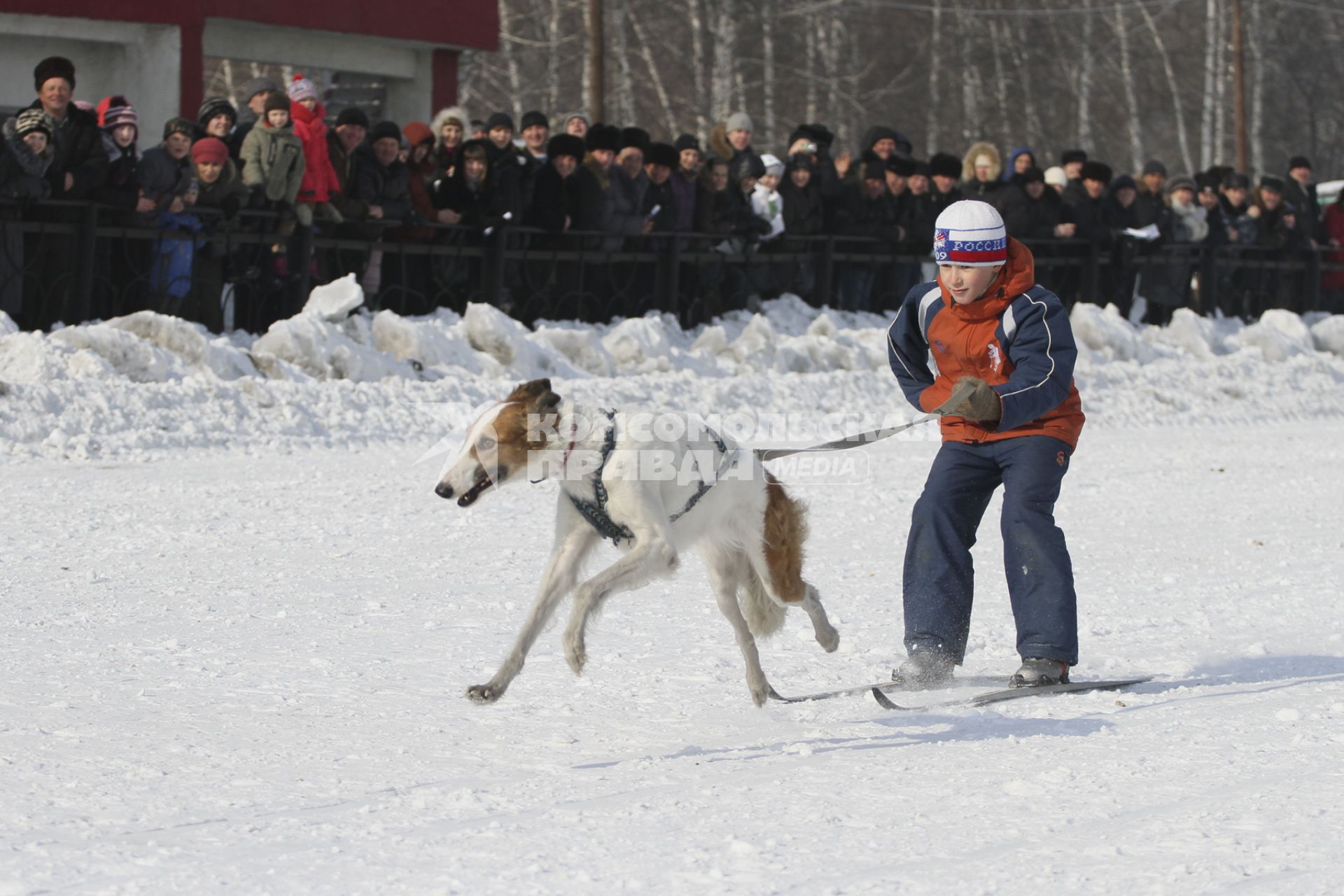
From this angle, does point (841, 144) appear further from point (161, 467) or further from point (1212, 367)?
point (161, 467)

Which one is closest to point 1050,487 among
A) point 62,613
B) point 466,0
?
point 62,613

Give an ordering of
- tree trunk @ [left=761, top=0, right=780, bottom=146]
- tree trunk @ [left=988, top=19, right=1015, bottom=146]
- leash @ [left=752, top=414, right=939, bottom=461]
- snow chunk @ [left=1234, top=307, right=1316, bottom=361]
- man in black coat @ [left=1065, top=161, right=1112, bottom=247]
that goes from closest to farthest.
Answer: leash @ [left=752, top=414, right=939, bottom=461] → snow chunk @ [left=1234, top=307, right=1316, bottom=361] → man in black coat @ [left=1065, top=161, right=1112, bottom=247] → tree trunk @ [left=761, top=0, right=780, bottom=146] → tree trunk @ [left=988, top=19, right=1015, bottom=146]

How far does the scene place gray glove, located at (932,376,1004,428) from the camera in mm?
4898

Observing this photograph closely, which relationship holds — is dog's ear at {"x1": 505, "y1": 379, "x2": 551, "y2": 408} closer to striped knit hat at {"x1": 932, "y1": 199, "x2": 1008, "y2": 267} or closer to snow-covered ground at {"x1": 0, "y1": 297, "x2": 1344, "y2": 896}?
snow-covered ground at {"x1": 0, "y1": 297, "x2": 1344, "y2": 896}

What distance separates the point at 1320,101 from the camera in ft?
141

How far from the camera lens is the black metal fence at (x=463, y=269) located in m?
10.8

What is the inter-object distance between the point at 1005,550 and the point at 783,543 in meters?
0.66

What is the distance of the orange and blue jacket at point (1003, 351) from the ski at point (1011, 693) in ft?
2.31

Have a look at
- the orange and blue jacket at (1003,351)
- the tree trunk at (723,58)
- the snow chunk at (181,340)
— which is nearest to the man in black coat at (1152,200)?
the snow chunk at (181,340)

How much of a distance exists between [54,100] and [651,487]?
7038mm

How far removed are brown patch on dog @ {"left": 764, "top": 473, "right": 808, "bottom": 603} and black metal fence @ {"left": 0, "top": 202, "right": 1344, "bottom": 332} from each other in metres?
6.75

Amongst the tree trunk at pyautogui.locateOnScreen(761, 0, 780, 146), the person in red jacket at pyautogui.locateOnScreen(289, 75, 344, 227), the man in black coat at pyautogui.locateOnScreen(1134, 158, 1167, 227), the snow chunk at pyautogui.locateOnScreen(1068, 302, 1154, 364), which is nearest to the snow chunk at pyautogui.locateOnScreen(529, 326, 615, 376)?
the person in red jacket at pyautogui.locateOnScreen(289, 75, 344, 227)

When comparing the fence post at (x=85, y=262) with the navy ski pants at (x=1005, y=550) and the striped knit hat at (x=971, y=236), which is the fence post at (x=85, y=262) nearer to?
the navy ski pants at (x=1005, y=550)

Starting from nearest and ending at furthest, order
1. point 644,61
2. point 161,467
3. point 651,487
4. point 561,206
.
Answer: point 651,487
point 161,467
point 561,206
point 644,61
